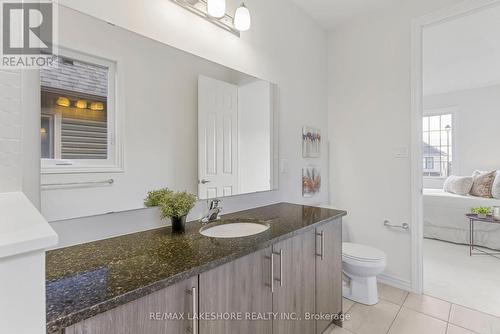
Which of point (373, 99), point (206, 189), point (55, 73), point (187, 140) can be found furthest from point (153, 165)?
point (373, 99)

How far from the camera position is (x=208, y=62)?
5.28 ft

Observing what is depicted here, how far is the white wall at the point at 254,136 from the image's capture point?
6.05 ft

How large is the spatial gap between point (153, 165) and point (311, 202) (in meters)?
1.71

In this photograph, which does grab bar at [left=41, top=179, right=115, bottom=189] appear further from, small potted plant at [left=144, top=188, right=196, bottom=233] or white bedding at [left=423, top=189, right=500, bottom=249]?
white bedding at [left=423, top=189, right=500, bottom=249]

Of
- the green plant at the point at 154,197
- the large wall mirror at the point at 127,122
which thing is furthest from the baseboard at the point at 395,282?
the green plant at the point at 154,197

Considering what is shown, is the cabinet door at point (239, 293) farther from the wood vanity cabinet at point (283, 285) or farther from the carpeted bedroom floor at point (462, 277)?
the carpeted bedroom floor at point (462, 277)

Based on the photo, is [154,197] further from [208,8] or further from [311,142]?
[311,142]

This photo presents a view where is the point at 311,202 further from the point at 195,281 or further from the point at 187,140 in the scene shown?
the point at 195,281

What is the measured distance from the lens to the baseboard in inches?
91.8

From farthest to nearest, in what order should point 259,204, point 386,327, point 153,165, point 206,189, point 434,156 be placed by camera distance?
point 434,156 → point 259,204 → point 386,327 → point 206,189 → point 153,165

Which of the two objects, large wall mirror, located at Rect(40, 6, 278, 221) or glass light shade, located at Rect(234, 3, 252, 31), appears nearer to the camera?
large wall mirror, located at Rect(40, 6, 278, 221)

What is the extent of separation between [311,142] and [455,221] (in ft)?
8.49

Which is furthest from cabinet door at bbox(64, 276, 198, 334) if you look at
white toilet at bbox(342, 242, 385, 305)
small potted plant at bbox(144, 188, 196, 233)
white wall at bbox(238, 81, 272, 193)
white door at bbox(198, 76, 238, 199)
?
white toilet at bbox(342, 242, 385, 305)

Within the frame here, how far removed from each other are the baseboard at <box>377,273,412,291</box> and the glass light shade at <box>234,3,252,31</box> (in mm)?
2488
